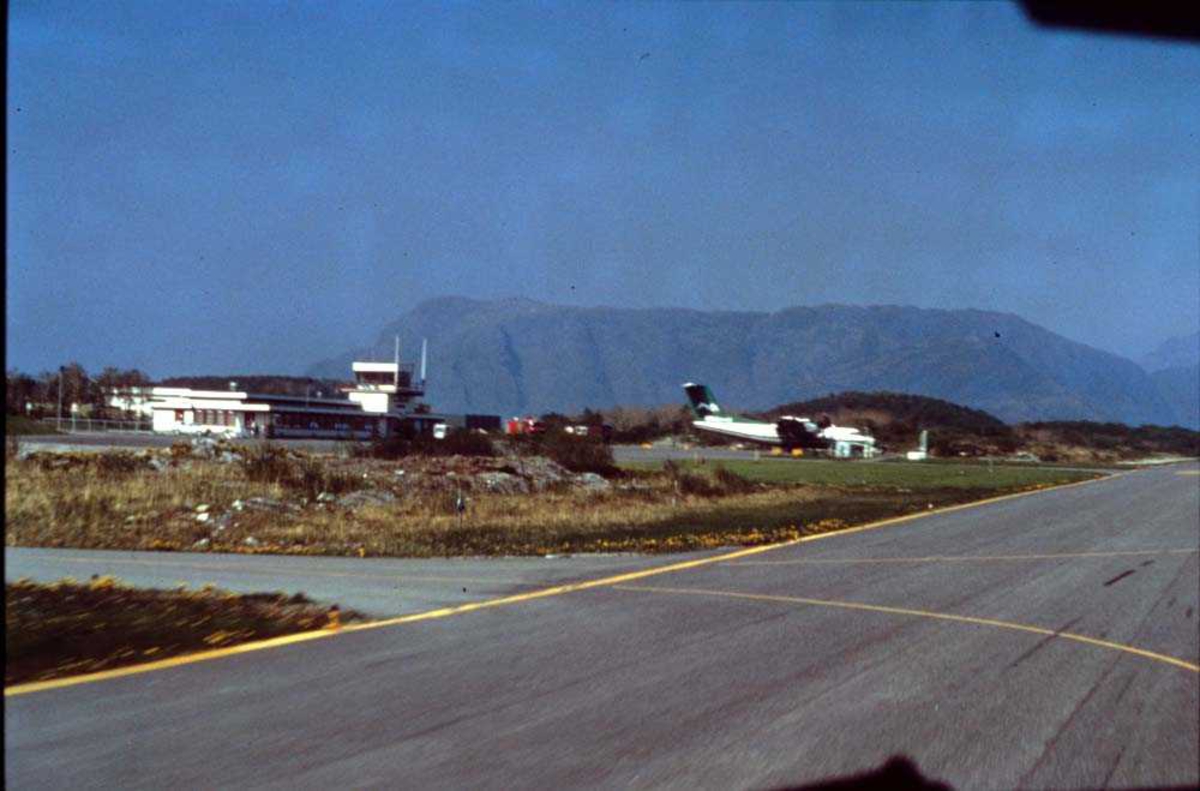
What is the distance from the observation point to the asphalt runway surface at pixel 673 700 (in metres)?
5.86

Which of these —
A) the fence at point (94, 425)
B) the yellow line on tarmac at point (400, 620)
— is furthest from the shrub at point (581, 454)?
the fence at point (94, 425)

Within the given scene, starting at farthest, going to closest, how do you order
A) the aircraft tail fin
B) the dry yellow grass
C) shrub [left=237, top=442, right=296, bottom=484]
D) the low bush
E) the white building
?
the aircraft tail fin, the white building, shrub [left=237, top=442, right=296, bottom=484], the low bush, the dry yellow grass

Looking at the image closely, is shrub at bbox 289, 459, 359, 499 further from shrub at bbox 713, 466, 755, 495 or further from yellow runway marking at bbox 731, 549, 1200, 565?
yellow runway marking at bbox 731, 549, 1200, 565

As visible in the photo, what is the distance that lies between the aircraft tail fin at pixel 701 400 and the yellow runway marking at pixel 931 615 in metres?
74.7

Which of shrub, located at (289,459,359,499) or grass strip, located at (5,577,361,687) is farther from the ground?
shrub, located at (289,459,359,499)

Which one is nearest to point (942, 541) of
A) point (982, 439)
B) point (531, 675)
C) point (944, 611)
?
point (944, 611)

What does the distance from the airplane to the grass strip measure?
70251 mm

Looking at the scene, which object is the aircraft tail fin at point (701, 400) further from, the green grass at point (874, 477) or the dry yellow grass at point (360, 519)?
the dry yellow grass at point (360, 519)

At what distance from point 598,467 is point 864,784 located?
37.4 meters

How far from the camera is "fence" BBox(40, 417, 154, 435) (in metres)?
59.2

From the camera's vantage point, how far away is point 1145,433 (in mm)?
155375

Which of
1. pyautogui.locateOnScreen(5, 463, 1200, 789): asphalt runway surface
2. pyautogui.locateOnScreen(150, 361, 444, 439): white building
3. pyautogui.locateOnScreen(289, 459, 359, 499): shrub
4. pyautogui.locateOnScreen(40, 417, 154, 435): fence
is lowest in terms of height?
pyautogui.locateOnScreen(5, 463, 1200, 789): asphalt runway surface

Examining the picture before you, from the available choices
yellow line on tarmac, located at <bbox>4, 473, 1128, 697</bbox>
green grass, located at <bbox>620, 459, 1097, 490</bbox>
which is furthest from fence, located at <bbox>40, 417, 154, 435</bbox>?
yellow line on tarmac, located at <bbox>4, 473, 1128, 697</bbox>

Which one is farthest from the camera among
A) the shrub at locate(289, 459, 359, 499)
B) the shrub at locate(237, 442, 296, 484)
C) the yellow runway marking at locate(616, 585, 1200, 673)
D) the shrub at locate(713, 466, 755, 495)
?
the shrub at locate(713, 466, 755, 495)
